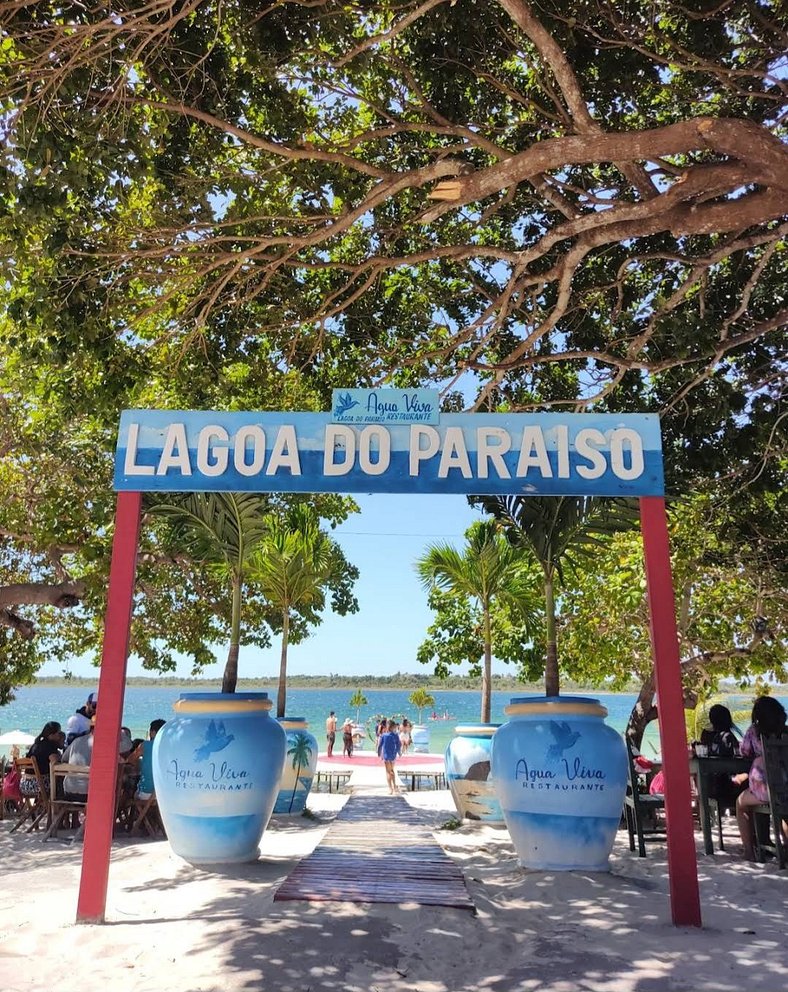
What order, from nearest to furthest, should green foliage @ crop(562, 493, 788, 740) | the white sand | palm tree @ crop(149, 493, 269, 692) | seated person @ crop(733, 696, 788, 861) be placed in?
the white sand
seated person @ crop(733, 696, 788, 861)
palm tree @ crop(149, 493, 269, 692)
green foliage @ crop(562, 493, 788, 740)

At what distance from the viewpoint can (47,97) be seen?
5.85m

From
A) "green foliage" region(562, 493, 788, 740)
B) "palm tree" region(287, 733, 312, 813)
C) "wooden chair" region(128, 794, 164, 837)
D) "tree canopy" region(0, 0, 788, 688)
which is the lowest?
"wooden chair" region(128, 794, 164, 837)

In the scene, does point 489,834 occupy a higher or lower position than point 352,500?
lower

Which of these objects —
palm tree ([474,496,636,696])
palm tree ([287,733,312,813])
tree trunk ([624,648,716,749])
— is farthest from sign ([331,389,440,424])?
tree trunk ([624,648,716,749])

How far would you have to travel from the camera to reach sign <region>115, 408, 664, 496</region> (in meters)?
5.24

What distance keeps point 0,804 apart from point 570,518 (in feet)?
28.4

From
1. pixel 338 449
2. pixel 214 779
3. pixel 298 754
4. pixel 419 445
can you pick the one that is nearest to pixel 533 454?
pixel 419 445

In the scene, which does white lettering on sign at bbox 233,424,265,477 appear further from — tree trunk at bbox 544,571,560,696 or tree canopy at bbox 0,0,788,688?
tree trunk at bbox 544,571,560,696

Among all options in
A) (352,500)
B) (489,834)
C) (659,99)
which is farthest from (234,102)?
(352,500)

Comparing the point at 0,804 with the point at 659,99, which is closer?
the point at 659,99

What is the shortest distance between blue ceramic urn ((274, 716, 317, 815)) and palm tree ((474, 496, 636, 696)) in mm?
4762

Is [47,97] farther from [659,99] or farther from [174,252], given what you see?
[659,99]

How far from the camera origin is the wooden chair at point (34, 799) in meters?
9.45

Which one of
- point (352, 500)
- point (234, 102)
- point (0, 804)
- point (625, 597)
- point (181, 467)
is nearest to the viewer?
Answer: point (181, 467)
